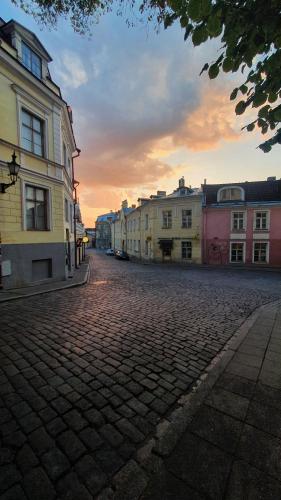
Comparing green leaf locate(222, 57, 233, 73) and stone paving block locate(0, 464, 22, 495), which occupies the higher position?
green leaf locate(222, 57, 233, 73)

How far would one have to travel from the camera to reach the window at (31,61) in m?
9.58

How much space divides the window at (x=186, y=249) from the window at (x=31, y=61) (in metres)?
18.9

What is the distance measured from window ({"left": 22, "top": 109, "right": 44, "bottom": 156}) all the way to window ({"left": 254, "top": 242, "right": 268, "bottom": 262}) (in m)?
20.5

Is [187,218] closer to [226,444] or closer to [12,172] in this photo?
[12,172]

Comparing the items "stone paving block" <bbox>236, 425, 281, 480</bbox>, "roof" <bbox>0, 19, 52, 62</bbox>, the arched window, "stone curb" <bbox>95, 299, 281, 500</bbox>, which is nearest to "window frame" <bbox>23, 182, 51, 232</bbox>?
"roof" <bbox>0, 19, 52, 62</bbox>

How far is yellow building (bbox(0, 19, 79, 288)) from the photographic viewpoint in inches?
347

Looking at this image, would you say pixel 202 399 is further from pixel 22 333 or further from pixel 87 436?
pixel 22 333

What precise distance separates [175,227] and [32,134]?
57.6ft

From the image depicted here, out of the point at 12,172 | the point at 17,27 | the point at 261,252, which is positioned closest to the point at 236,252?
the point at 261,252

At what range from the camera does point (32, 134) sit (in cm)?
1011

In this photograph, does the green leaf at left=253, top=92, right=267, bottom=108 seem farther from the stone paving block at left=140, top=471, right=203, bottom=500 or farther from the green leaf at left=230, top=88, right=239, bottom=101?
the stone paving block at left=140, top=471, right=203, bottom=500

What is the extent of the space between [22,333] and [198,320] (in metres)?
4.39

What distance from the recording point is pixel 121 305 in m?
7.31

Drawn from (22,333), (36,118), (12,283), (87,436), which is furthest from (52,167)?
(87,436)
